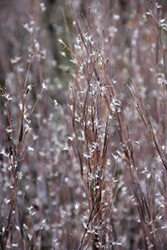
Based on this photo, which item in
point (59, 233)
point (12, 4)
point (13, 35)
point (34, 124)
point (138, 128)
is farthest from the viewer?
point (12, 4)

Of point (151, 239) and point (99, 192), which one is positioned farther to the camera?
point (151, 239)

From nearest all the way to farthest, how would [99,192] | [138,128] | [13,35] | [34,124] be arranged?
[99,192], [138,128], [34,124], [13,35]

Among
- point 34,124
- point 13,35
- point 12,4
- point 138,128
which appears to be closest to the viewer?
point 138,128

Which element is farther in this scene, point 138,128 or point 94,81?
point 138,128

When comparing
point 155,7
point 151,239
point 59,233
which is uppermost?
point 155,7

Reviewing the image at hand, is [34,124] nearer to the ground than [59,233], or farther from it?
farther from it

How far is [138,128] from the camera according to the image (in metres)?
1.81

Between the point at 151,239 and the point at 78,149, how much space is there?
0.56 metres

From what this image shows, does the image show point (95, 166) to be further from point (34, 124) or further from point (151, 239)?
point (34, 124)

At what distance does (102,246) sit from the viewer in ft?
3.33

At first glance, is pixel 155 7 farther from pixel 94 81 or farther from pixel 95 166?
pixel 95 166

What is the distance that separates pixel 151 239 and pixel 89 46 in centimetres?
96

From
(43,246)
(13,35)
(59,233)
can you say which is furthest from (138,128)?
(13,35)

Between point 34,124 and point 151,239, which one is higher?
point 34,124
